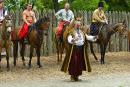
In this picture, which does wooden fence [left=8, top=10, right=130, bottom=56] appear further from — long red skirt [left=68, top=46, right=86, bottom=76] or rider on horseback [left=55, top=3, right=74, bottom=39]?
long red skirt [left=68, top=46, right=86, bottom=76]

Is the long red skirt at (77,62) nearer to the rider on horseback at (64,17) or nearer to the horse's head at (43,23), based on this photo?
the horse's head at (43,23)

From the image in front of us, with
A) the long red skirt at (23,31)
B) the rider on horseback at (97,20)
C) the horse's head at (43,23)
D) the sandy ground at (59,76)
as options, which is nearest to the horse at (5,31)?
the sandy ground at (59,76)

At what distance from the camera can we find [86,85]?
15.7 metres

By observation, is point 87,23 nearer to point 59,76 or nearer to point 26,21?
point 26,21

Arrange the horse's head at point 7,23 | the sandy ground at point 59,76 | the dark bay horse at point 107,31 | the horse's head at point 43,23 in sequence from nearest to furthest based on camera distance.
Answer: the sandy ground at point 59,76 < the horse's head at point 7,23 < the horse's head at point 43,23 < the dark bay horse at point 107,31

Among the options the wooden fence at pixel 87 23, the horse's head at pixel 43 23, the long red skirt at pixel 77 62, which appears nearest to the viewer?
the long red skirt at pixel 77 62

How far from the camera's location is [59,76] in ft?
59.5

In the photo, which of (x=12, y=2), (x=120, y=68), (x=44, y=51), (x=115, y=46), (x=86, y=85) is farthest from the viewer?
(x=12, y=2)

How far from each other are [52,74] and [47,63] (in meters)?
3.88

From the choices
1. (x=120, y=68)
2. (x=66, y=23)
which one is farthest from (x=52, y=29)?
(x=120, y=68)

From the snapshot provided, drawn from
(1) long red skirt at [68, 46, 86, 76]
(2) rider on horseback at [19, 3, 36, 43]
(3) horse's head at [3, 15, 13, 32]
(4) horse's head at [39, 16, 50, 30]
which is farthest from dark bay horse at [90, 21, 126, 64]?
(1) long red skirt at [68, 46, 86, 76]

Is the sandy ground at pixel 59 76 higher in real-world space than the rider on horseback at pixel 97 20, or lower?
lower

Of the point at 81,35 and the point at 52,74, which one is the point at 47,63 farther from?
the point at 81,35

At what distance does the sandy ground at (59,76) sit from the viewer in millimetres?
16078
